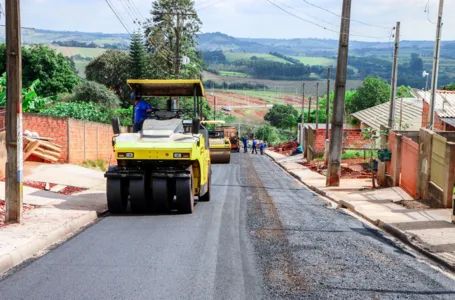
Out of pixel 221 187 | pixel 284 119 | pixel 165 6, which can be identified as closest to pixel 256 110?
pixel 284 119

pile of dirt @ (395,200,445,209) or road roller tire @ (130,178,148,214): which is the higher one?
road roller tire @ (130,178,148,214)

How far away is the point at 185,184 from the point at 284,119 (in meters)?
110

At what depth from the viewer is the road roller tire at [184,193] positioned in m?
14.2

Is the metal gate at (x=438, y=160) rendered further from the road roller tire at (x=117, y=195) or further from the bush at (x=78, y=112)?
the bush at (x=78, y=112)

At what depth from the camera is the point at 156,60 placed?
6575 cm

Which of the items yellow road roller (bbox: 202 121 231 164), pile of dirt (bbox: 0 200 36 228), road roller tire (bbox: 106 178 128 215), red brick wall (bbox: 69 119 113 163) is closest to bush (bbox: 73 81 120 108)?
yellow road roller (bbox: 202 121 231 164)

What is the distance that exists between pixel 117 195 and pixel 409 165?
1064 centimetres

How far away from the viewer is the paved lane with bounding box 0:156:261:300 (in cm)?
792

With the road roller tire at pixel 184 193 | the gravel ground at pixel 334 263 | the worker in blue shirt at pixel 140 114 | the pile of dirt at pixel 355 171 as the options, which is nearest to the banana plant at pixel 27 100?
the worker in blue shirt at pixel 140 114

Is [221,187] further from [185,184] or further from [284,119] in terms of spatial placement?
[284,119]

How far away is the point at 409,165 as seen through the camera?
20797mm

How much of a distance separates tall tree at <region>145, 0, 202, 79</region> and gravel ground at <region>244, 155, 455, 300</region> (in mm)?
50493

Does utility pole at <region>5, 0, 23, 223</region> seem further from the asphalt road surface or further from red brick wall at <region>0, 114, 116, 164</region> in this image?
red brick wall at <region>0, 114, 116, 164</region>

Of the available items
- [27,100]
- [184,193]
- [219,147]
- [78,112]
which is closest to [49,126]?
[27,100]
